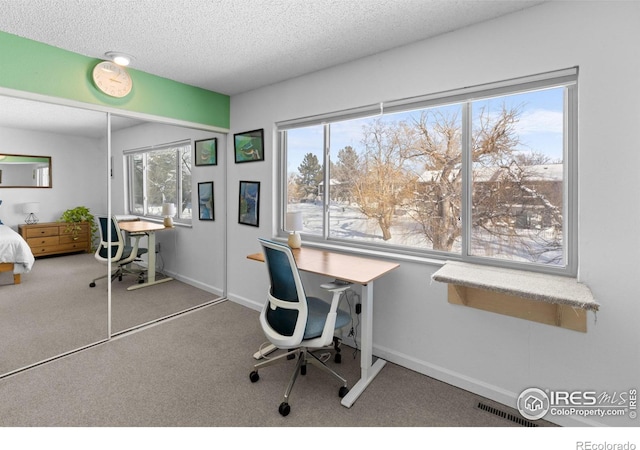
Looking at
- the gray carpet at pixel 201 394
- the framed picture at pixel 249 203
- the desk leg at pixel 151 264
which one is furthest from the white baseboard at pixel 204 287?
the gray carpet at pixel 201 394

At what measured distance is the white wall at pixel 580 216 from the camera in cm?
171

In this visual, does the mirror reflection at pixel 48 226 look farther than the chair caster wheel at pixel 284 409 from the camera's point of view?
Yes

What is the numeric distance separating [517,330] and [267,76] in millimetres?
3098

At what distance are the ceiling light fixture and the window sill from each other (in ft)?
10.2

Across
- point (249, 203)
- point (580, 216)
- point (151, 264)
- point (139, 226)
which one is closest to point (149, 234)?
point (139, 226)

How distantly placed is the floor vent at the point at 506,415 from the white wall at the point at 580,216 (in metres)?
0.11

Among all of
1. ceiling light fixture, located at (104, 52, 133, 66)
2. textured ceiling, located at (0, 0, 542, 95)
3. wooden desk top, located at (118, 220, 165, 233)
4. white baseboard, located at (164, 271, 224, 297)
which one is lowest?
white baseboard, located at (164, 271, 224, 297)

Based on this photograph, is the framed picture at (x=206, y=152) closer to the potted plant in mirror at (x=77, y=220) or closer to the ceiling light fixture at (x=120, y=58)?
the ceiling light fixture at (x=120, y=58)

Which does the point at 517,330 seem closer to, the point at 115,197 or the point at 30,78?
the point at 115,197

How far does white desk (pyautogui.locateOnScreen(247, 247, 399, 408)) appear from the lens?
215 centimetres

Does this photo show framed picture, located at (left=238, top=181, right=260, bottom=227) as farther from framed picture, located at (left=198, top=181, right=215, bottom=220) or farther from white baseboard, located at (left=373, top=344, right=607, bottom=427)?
white baseboard, located at (left=373, top=344, right=607, bottom=427)

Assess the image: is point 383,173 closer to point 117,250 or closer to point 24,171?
point 117,250

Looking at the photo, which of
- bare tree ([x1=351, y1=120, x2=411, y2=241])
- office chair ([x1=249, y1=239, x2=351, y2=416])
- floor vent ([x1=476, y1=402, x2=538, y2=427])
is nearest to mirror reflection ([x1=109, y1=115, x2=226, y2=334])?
office chair ([x1=249, y1=239, x2=351, y2=416])

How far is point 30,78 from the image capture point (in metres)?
2.37
